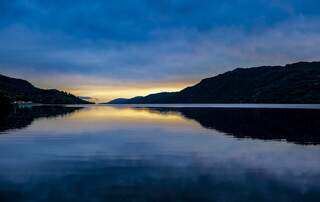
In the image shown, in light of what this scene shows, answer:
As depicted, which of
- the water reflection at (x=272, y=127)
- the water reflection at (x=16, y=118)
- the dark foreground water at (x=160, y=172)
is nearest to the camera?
the dark foreground water at (x=160, y=172)

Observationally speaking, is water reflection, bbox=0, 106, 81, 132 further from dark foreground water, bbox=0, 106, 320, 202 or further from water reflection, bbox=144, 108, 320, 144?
water reflection, bbox=144, 108, 320, 144

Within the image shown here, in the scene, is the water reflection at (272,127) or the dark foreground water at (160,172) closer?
the dark foreground water at (160,172)

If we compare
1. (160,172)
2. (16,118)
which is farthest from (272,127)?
(16,118)

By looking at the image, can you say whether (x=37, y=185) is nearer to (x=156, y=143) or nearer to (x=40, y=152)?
(x=40, y=152)

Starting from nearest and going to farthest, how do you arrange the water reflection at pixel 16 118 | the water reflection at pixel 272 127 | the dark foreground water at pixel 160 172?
the dark foreground water at pixel 160 172 < the water reflection at pixel 272 127 < the water reflection at pixel 16 118

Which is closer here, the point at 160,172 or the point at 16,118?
the point at 160,172

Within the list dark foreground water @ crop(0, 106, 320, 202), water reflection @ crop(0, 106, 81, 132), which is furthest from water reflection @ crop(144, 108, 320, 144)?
water reflection @ crop(0, 106, 81, 132)

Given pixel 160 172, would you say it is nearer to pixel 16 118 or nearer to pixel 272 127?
pixel 272 127

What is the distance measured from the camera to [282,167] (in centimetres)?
2342

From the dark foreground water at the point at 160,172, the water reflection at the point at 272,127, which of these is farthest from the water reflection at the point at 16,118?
the water reflection at the point at 272,127

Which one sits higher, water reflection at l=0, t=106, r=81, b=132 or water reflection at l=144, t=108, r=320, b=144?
water reflection at l=0, t=106, r=81, b=132

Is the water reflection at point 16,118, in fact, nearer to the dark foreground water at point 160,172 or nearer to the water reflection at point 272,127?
the dark foreground water at point 160,172

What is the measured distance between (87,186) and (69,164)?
7336 mm

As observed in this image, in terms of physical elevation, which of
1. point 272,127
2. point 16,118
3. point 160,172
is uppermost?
point 16,118
